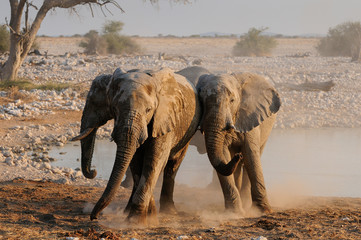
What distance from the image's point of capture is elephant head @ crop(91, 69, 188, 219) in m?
4.89

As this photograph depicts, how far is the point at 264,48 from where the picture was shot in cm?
3666

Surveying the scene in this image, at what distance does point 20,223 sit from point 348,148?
25.7ft

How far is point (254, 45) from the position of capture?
36.3m

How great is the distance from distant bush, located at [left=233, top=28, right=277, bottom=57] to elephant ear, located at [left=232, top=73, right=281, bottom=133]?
29.1m

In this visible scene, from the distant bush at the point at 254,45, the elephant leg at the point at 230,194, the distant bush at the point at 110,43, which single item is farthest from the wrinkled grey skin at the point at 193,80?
the distant bush at the point at 254,45

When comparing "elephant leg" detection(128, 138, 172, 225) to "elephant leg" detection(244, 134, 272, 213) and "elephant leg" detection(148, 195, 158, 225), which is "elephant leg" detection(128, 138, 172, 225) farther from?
"elephant leg" detection(244, 134, 272, 213)

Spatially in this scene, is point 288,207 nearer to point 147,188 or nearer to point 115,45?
point 147,188

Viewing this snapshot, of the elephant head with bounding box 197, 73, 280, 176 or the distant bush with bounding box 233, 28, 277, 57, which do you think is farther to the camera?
the distant bush with bounding box 233, 28, 277, 57

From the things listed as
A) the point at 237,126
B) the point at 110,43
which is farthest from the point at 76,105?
the point at 110,43

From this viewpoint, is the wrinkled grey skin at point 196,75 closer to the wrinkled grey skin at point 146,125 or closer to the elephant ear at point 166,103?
the wrinkled grey skin at point 146,125

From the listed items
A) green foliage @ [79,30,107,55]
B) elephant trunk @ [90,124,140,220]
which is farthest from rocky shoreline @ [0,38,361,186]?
green foliage @ [79,30,107,55]

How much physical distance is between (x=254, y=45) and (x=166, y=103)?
31550mm

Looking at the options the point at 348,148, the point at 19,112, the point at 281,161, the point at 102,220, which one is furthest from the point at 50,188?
the point at 348,148

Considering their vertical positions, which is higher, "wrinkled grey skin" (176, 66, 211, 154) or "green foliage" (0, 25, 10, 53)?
"green foliage" (0, 25, 10, 53)
